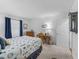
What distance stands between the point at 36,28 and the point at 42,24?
0.54 m

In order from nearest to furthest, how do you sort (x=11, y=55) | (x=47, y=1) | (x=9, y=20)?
(x=11, y=55) → (x=47, y=1) → (x=9, y=20)

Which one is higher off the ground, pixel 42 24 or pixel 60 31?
pixel 42 24

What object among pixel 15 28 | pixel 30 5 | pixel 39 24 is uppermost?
pixel 30 5

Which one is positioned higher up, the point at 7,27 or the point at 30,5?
the point at 30,5

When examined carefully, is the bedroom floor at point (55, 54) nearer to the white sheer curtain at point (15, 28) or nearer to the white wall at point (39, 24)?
the white sheer curtain at point (15, 28)

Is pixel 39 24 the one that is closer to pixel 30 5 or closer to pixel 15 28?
pixel 15 28

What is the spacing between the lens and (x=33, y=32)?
307 inches

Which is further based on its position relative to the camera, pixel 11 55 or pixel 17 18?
pixel 17 18

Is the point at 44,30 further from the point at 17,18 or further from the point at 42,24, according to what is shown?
the point at 17,18

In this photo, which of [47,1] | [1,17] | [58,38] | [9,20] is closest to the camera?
[47,1]

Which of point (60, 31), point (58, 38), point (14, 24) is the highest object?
point (14, 24)

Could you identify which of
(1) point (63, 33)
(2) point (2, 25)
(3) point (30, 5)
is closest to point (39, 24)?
(1) point (63, 33)

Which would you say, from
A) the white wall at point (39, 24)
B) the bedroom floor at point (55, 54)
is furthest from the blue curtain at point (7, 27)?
the white wall at point (39, 24)

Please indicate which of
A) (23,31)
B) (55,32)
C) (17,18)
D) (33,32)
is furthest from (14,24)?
(55,32)
